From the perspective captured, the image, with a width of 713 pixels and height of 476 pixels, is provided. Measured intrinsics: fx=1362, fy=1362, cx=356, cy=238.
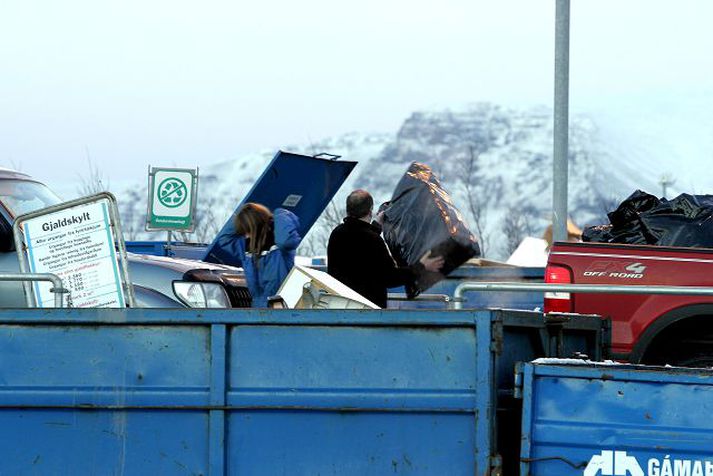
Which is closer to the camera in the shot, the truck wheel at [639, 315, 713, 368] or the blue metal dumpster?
the blue metal dumpster

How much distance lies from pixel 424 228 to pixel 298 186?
3599mm

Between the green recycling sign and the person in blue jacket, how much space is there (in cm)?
811

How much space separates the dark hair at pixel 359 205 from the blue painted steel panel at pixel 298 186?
2.37m

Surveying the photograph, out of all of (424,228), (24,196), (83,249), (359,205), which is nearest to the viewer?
(83,249)

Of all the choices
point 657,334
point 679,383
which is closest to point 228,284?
point 657,334

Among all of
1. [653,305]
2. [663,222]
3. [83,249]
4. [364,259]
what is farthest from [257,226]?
[663,222]

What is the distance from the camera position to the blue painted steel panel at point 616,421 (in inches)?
239

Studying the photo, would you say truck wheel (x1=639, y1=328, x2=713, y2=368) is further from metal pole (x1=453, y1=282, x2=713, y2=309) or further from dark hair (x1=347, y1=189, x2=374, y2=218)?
metal pole (x1=453, y1=282, x2=713, y2=309)

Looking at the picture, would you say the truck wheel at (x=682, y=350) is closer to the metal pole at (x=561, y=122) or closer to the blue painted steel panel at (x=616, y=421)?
the blue painted steel panel at (x=616, y=421)

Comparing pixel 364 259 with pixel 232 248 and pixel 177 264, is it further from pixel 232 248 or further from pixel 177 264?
pixel 232 248

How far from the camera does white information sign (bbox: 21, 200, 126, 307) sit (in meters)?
8.07

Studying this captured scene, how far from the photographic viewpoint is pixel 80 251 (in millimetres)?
8156

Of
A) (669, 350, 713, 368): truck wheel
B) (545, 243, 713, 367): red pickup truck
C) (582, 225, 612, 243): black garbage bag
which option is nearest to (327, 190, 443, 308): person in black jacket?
(545, 243, 713, 367): red pickup truck

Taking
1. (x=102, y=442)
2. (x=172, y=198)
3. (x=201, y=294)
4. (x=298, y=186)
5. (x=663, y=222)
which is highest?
(x=298, y=186)
